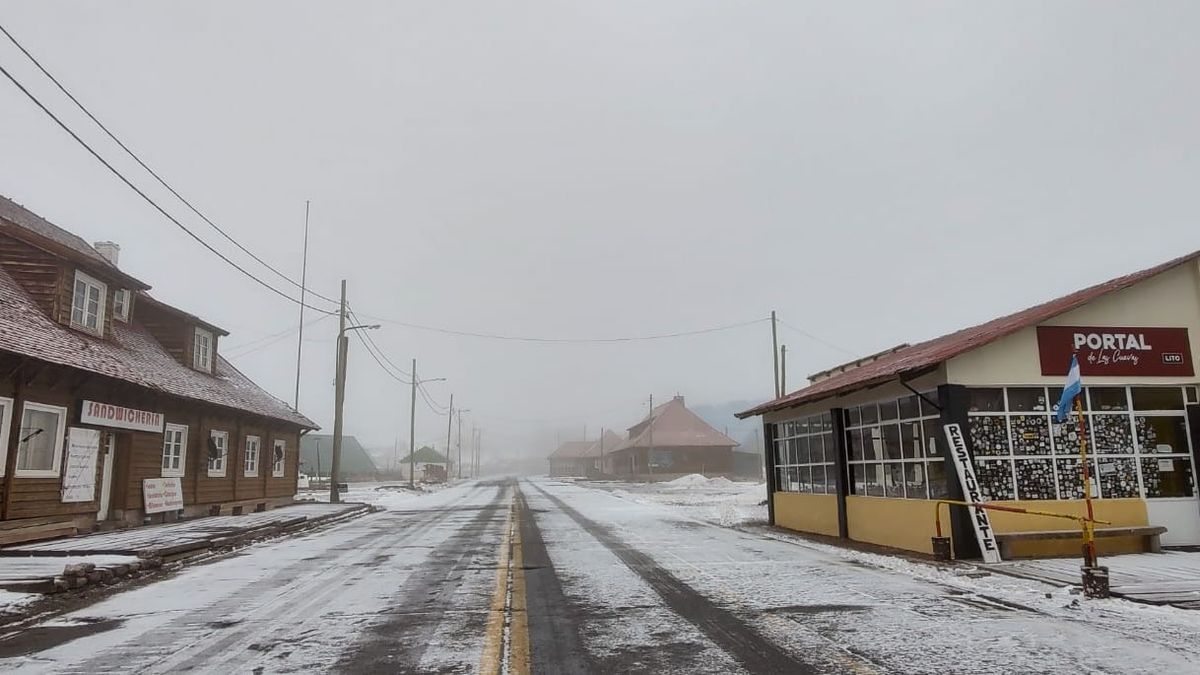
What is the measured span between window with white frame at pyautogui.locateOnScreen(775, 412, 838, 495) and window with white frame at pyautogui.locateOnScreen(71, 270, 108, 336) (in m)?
18.2

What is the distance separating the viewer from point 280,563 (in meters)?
12.4

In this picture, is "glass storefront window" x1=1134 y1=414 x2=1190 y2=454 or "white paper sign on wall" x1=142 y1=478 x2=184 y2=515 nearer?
"glass storefront window" x1=1134 y1=414 x2=1190 y2=454

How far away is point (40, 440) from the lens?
15.4 metres

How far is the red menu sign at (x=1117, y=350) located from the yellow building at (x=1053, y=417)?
0.02m

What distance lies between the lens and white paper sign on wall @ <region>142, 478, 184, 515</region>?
18953mm

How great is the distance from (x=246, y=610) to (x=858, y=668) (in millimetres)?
6540

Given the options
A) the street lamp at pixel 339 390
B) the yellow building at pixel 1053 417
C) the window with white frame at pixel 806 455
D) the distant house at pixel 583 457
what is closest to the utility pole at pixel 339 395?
the street lamp at pixel 339 390

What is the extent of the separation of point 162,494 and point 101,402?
12.3ft

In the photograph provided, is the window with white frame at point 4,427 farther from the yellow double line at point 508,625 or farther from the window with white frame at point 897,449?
the window with white frame at point 897,449

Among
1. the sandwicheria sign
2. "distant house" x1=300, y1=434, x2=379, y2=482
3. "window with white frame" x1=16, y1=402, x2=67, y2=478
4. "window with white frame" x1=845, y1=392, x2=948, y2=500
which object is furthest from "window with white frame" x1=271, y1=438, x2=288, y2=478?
"distant house" x1=300, y1=434, x2=379, y2=482

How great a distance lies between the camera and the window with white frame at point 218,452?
23.1m

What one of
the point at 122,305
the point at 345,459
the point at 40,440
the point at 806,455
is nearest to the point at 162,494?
the point at 40,440

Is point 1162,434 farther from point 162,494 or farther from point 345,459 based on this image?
point 345,459

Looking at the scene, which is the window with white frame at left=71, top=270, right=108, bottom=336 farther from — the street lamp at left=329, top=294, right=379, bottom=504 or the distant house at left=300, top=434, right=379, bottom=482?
the distant house at left=300, top=434, right=379, bottom=482
